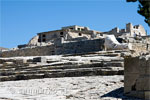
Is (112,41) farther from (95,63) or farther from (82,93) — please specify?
(82,93)

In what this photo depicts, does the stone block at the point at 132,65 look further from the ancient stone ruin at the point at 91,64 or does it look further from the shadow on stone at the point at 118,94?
the shadow on stone at the point at 118,94

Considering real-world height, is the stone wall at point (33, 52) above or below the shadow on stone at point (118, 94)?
above

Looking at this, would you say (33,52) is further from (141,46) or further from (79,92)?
(79,92)

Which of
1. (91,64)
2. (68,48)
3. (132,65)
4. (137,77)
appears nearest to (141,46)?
(68,48)

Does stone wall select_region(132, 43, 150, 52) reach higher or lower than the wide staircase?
higher

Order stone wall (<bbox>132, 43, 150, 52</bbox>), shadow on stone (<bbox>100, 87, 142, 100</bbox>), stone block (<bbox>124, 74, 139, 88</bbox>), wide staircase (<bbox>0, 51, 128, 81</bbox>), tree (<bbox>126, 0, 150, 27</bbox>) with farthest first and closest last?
stone wall (<bbox>132, 43, 150, 52</bbox>), wide staircase (<bbox>0, 51, 128, 81</bbox>), tree (<bbox>126, 0, 150, 27</bbox>), stone block (<bbox>124, 74, 139, 88</bbox>), shadow on stone (<bbox>100, 87, 142, 100</bbox>)

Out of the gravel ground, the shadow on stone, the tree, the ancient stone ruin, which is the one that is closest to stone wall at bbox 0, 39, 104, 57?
the ancient stone ruin

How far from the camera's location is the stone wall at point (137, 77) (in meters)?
6.07

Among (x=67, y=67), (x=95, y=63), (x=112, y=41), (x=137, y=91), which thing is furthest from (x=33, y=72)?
(x=112, y=41)

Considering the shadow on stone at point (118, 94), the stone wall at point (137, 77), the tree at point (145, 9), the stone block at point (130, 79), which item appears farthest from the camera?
the tree at point (145, 9)

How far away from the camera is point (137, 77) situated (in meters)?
6.41

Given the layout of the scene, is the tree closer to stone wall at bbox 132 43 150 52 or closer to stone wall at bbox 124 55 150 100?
stone wall at bbox 124 55 150 100

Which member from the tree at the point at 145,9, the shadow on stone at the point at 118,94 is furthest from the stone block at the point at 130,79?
the tree at the point at 145,9

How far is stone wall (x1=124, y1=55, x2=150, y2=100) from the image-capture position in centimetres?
607
